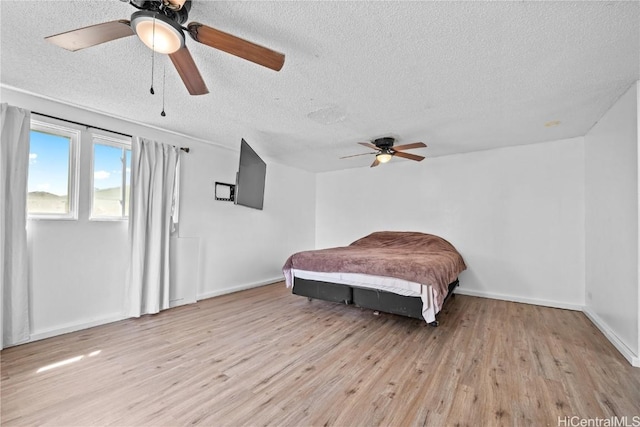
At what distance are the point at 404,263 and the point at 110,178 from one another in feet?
12.2

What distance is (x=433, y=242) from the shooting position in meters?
4.63

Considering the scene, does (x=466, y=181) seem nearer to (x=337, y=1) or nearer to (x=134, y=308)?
(x=337, y=1)

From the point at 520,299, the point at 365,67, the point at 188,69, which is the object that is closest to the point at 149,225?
the point at 188,69

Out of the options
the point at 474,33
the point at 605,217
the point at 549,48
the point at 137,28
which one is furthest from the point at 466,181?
the point at 137,28

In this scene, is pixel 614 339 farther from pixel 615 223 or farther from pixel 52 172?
pixel 52 172

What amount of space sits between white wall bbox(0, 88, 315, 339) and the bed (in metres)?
1.32

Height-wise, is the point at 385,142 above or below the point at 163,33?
above

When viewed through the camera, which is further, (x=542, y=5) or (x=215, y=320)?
(x=215, y=320)

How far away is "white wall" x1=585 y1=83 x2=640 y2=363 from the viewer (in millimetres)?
2369

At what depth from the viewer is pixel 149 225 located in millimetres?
3465

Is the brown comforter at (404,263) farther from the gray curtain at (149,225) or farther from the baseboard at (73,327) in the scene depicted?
the baseboard at (73,327)

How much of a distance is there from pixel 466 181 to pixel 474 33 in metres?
3.41

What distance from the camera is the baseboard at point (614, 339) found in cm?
223

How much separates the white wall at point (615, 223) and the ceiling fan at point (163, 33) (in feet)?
10.6
